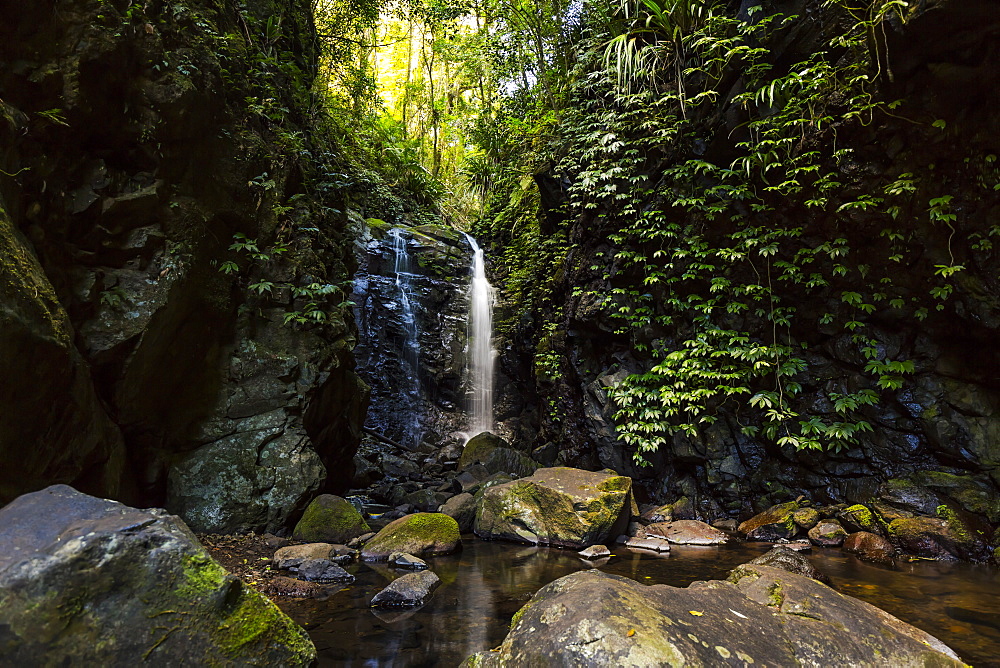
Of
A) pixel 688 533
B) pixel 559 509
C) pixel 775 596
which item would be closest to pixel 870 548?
pixel 688 533

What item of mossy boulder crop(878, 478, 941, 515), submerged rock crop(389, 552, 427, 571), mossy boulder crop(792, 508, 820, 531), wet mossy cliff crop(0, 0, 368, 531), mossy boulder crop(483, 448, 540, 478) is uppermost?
wet mossy cliff crop(0, 0, 368, 531)

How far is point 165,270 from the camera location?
5672mm

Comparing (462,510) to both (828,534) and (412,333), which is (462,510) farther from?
(412,333)

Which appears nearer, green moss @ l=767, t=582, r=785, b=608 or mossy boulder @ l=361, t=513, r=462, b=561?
green moss @ l=767, t=582, r=785, b=608

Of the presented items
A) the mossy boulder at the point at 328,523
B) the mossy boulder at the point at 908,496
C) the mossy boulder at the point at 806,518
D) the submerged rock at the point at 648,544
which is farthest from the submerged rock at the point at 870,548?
the mossy boulder at the point at 328,523

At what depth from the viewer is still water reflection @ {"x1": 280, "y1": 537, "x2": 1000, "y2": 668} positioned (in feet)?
12.4

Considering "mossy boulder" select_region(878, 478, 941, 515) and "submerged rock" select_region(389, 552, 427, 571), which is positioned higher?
"mossy boulder" select_region(878, 478, 941, 515)

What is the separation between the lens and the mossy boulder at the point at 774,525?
6973 mm

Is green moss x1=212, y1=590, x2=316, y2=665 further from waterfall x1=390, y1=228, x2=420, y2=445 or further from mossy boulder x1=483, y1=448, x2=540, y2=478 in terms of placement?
waterfall x1=390, y1=228, x2=420, y2=445

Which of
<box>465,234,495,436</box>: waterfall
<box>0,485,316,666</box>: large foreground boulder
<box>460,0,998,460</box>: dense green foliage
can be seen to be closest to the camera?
<box>0,485,316,666</box>: large foreground boulder

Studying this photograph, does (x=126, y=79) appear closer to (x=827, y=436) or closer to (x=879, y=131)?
(x=879, y=131)

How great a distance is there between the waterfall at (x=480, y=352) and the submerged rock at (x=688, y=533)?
747cm

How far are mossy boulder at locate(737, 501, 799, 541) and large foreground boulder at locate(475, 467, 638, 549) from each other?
1.70 m

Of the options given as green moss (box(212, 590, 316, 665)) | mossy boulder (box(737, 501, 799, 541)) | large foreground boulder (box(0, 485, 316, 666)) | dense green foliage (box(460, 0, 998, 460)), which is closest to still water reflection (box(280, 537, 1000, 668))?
mossy boulder (box(737, 501, 799, 541))
